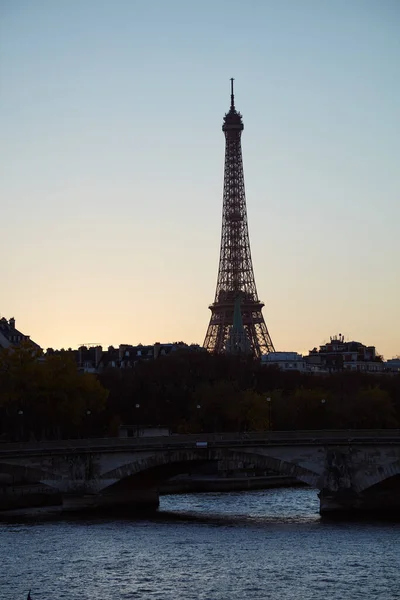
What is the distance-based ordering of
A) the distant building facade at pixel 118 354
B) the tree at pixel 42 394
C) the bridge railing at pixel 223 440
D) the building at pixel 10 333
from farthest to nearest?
1. the distant building facade at pixel 118 354
2. the building at pixel 10 333
3. the tree at pixel 42 394
4. the bridge railing at pixel 223 440

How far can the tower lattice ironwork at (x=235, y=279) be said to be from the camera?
140 meters

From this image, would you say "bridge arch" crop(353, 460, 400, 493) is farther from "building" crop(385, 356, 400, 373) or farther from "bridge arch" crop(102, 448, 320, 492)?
"building" crop(385, 356, 400, 373)

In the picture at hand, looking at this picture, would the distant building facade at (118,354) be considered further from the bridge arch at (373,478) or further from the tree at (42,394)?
the bridge arch at (373,478)

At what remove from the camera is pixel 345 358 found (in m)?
182

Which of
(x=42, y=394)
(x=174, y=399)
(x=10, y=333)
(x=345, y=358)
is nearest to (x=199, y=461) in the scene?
(x=42, y=394)

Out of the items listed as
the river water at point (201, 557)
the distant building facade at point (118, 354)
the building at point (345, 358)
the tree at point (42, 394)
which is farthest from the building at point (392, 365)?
the river water at point (201, 557)

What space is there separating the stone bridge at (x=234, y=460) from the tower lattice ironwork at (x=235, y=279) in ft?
221

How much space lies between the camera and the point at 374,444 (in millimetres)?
63562

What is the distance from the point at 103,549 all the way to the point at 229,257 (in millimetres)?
94426

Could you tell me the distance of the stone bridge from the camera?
63.8 m

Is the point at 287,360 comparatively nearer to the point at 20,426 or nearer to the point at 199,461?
the point at 20,426

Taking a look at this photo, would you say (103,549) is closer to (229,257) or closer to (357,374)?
(357,374)

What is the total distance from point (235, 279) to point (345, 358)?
134 feet

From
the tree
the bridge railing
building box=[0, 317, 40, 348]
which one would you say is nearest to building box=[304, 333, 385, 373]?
building box=[0, 317, 40, 348]
